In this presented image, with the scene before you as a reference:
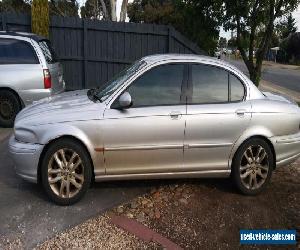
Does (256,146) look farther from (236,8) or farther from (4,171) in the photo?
(236,8)

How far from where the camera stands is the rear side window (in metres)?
7.94

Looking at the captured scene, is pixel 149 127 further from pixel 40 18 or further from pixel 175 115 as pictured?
pixel 40 18

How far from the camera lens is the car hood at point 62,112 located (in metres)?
4.43

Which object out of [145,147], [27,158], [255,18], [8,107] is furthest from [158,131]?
[255,18]

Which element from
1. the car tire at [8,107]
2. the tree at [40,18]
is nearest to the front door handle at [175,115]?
the car tire at [8,107]

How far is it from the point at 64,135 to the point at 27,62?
4068 mm

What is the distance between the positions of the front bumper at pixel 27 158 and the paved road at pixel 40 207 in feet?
1.17

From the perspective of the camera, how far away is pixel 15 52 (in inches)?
315

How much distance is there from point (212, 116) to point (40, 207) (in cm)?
226

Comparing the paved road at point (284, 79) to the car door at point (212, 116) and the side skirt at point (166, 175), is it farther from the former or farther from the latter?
the side skirt at point (166, 175)

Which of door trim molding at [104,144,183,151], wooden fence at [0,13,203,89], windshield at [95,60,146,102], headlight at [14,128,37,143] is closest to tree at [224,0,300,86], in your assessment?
wooden fence at [0,13,203,89]

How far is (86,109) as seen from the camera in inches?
178

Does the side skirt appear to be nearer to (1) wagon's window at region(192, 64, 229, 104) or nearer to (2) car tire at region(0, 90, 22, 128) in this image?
(1) wagon's window at region(192, 64, 229, 104)

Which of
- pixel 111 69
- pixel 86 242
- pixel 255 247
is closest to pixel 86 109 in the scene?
pixel 86 242
